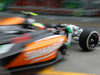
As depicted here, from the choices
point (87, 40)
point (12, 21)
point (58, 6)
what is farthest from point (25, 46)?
point (58, 6)

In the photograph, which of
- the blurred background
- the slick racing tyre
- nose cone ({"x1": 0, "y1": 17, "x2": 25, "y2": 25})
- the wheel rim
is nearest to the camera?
nose cone ({"x1": 0, "y1": 17, "x2": 25, "y2": 25})

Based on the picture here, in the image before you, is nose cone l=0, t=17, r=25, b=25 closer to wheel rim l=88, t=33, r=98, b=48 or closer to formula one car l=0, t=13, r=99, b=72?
formula one car l=0, t=13, r=99, b=72

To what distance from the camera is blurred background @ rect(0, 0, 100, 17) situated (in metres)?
13.6

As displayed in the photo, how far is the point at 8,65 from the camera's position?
11.0ft

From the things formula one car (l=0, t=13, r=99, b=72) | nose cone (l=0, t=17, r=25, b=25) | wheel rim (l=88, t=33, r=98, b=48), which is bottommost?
wheel rim (l=88, t=33, r=98, b=48)

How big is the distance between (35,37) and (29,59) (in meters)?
0.54

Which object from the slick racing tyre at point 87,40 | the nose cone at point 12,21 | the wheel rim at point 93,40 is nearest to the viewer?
the nose cone at point 12,21

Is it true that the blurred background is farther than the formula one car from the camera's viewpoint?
Yes

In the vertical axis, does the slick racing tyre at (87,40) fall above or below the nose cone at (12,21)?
below

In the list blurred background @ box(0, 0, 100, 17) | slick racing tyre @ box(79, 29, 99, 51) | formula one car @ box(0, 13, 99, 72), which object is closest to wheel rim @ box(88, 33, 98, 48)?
slick racing tyre @ box(79, 29, 99, 51)

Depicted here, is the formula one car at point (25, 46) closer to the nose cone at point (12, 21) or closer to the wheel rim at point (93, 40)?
the nose cone at point (12, 21)

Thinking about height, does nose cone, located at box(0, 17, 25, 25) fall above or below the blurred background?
above

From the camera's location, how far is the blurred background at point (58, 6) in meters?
13.6

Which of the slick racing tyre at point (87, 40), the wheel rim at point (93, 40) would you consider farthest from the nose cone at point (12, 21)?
the wheel rim at point (93, 40)
